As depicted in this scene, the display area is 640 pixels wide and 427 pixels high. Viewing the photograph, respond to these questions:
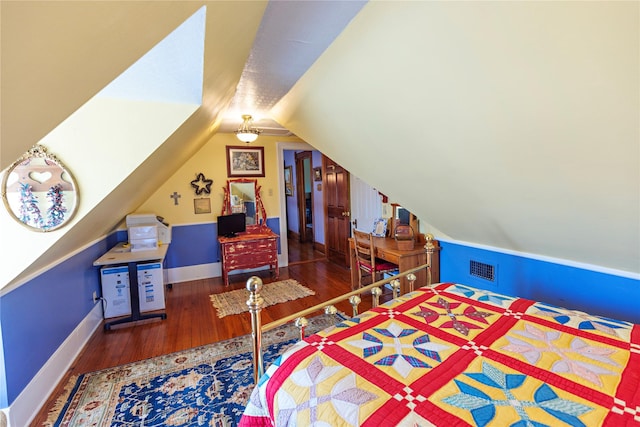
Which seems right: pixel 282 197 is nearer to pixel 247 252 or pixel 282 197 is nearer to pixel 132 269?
pixel 247 252

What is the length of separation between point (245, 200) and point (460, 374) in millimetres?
4309

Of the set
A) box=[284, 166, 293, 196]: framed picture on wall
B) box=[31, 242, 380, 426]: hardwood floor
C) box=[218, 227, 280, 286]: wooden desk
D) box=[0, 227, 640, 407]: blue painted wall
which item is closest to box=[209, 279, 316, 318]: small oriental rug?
box=[31, 242, 380, 426]: hardwood floor

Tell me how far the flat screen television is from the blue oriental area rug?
7.16ft

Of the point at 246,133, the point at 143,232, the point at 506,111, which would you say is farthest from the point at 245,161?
the point at 506,111

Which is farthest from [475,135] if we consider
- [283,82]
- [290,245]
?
[290,245]

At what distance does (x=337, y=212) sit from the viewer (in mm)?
5340

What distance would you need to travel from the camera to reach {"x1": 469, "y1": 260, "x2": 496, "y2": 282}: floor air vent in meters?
2.80

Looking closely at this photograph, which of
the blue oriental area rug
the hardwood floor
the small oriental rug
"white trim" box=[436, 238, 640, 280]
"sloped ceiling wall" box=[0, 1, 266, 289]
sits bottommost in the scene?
the blue oriental area rug

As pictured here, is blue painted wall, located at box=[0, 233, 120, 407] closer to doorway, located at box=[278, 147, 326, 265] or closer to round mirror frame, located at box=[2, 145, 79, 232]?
round mirror frame, located at box=[2, 145, 79, 232]

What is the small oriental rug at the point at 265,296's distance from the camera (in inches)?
141

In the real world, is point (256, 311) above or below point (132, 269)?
above

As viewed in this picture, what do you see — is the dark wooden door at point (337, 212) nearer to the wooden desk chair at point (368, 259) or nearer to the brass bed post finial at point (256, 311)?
the wooden desk chair at point (368, 259)

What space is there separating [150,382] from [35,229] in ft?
4.38

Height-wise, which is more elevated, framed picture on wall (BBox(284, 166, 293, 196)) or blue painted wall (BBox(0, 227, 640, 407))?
framed picture on wall (BBox(284, 166, 293, 196))
